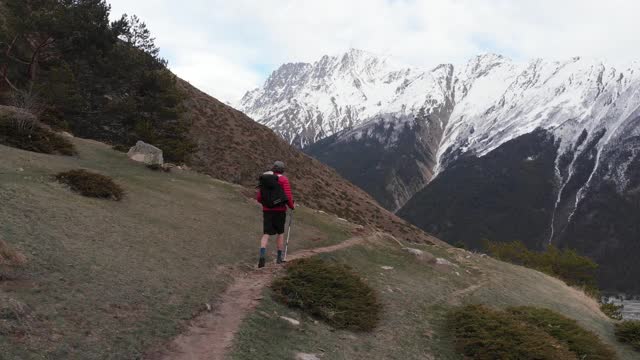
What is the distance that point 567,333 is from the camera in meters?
15.9

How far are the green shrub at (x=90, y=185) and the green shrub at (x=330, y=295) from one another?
7.95 meters

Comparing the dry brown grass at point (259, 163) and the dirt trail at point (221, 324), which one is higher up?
the dry brown grass at point (259, 163)

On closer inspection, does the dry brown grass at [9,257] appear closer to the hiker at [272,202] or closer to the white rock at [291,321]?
the white rock at [291,321]

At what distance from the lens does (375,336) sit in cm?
1296

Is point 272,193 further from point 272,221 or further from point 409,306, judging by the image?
point 409,306

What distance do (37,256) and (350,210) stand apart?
181ft

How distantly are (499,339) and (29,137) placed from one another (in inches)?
895

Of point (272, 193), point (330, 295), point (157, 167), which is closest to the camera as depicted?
point (330, 295)

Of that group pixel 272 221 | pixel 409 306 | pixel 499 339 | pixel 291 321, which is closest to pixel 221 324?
pixel 291 321

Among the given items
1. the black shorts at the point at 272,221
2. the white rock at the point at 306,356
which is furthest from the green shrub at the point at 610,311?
the white rock at the point at 306,356

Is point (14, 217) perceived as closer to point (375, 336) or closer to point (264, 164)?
point (375, 336)

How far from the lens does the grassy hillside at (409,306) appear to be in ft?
37.0

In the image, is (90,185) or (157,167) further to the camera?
(157,167)

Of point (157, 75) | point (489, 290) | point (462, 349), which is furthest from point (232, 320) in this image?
point (157, 75)
